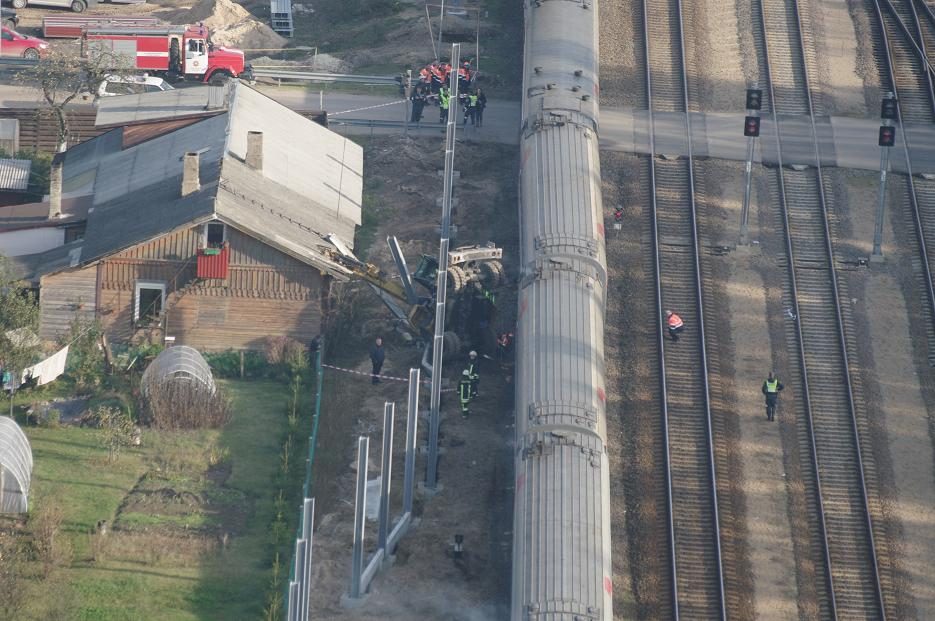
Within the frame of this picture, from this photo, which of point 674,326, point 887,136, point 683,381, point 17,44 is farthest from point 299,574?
point 17,44

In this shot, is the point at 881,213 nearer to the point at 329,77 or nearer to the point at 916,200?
the point at 916,200

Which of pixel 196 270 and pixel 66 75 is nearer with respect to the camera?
pixel 196 270

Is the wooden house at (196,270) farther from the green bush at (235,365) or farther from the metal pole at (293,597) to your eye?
the metal pole at (293,597)

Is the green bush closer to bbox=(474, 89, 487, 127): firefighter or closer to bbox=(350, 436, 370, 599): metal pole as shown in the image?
bbox=(350, 436, 370, 599): metal pole

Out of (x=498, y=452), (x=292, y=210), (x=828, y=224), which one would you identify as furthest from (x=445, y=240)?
(x=828, y=224)

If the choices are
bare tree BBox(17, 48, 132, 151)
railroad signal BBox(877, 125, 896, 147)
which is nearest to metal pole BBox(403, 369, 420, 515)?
railroad signal BBox(877, 125, 896, 147)
